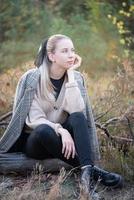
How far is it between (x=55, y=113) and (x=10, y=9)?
246 inches

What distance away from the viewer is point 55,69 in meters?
4.80

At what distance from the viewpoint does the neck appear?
4793 mm

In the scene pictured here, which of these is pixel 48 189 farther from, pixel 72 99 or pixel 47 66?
pixel 47 66

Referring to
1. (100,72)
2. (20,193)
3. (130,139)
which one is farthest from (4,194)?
(100,72)

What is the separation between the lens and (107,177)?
4520 mm

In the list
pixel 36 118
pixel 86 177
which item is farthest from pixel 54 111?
pixel 86 177

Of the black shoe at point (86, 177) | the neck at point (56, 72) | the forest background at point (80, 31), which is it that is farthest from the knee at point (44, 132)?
the forest background at point (80, 31)

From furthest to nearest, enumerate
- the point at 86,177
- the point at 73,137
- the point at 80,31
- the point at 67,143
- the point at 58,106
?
the point at 80,31, the point at 58,106, the point at 73,137, the point at 67,143, the point at 86,177

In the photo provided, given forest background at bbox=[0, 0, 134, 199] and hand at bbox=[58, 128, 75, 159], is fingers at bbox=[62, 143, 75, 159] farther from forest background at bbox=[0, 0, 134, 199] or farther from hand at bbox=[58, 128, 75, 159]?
forest background at bbox=[0, 0, 134, 199]

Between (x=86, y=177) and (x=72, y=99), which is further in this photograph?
(x=72, y=99)

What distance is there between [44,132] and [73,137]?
258 millimetres

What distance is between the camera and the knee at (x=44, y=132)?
448cm

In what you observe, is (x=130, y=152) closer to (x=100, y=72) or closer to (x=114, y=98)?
(x=114, y=98)

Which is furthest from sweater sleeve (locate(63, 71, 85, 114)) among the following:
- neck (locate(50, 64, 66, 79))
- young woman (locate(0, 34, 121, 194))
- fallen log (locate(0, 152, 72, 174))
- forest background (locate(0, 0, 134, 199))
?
forest background (locate(0, 0, 134, 199))
